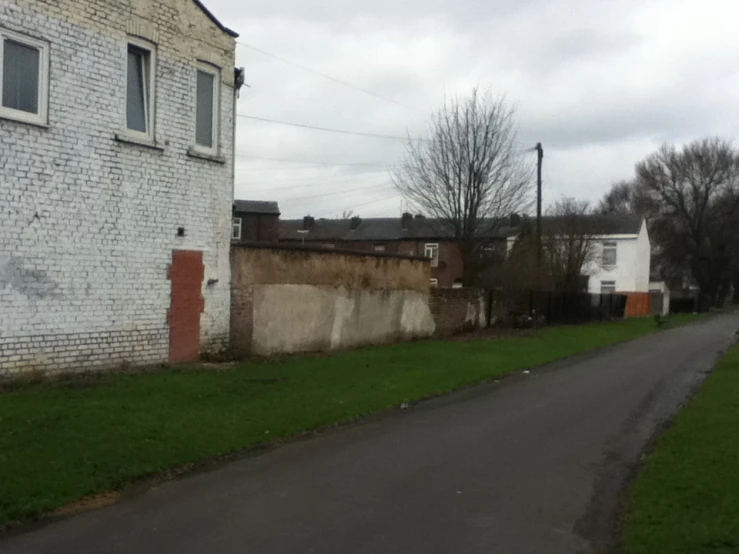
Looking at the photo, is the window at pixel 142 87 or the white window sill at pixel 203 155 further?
the white window sill at pixel 203 155

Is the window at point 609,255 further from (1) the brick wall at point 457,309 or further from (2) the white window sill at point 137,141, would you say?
(2) the white window sill at point 137,141

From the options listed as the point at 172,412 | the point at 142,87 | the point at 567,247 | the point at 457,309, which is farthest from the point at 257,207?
the point at 172,412

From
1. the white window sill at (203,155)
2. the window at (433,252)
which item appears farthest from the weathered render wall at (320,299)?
the window at (433,252)

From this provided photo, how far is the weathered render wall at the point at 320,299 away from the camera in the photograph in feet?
56.7

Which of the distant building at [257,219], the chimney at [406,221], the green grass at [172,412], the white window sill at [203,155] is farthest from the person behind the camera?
the chimney at [406,221]

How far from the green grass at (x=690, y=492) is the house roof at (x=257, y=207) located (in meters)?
42.8

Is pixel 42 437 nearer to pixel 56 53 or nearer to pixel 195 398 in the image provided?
pixel 195 398

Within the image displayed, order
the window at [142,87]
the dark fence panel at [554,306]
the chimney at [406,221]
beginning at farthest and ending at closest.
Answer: the chimney at [406,221]
the dark fence panel at [554,306]
the window at [142,87]

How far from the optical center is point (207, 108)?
16.5 m

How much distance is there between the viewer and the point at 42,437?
8.72m

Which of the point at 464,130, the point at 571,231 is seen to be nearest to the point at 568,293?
the point at 571,231

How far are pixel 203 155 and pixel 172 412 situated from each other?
6837mm

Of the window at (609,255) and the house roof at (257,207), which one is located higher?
the house roof at (257,207)

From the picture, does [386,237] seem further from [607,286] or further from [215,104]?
[215,104]
